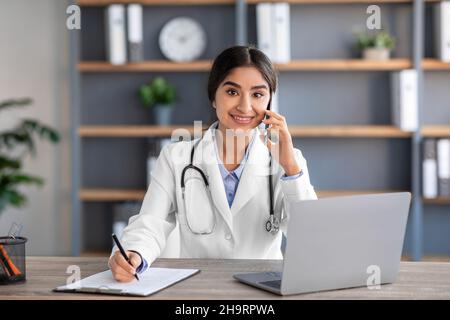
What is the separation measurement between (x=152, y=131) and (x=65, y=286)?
248 centimetres

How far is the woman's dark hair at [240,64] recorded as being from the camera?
7.38 feet

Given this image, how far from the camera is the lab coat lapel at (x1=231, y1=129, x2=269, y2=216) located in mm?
2303

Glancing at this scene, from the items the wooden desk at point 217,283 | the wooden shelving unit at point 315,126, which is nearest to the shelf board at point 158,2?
the wooden shelving unit at point 315,126

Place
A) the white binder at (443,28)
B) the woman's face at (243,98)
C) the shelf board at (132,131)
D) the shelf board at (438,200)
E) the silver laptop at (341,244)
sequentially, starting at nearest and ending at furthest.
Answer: the silver laptop at (341,244) → the woman's face at (243,98) → the white binder at (443,28) → the shelf board at (438,200) → the shelf board at (132,131)

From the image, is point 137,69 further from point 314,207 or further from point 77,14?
point 314,207

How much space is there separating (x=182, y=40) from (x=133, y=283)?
9.00 feet

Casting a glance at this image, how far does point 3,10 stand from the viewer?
4.60m

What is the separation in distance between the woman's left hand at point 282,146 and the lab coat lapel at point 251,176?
0.56ft

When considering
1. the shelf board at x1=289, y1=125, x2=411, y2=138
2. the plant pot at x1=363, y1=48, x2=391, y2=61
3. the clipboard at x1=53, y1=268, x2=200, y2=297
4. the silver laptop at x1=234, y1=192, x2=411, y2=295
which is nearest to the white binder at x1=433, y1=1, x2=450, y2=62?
the plant pot at x1=363, y1=48, x2=391, y2=61

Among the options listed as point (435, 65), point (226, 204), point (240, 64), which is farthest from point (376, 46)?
point (226, 204)

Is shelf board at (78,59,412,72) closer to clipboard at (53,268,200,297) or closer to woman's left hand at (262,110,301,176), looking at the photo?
woman's left hand at (262,110,301,176)

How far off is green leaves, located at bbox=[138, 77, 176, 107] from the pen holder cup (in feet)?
8.10

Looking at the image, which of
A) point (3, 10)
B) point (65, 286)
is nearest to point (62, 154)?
Answer: point (3, 10)

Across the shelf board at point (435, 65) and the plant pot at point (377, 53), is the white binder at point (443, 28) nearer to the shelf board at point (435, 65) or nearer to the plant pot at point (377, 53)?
the shelf board at point (435, 65)
